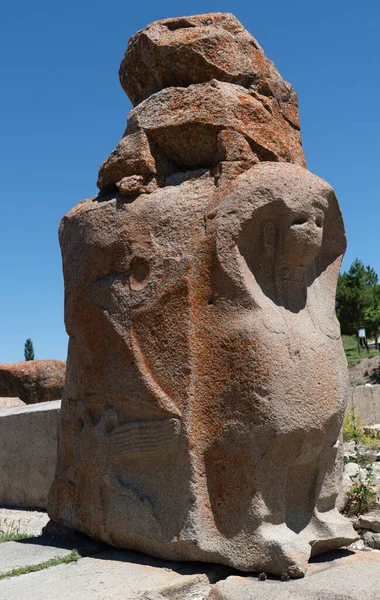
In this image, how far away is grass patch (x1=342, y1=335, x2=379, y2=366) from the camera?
29177mm

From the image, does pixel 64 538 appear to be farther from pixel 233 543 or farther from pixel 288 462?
pixel 288 462

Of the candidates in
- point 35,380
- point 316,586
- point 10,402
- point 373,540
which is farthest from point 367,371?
point 316,586

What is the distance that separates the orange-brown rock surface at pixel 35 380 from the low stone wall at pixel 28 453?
9.40ft

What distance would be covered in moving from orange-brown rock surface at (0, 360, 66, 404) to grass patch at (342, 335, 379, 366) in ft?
66.7

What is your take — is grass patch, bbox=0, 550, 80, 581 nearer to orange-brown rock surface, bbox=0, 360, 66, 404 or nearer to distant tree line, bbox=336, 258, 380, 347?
orange-brown rock surface, bbox=0, 360, 66, 404

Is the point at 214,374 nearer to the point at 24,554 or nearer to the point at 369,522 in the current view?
the point at 24,554

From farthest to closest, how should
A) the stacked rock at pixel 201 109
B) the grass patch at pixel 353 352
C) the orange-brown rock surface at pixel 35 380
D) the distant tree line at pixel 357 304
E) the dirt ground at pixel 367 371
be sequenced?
1. the distant tree line at pixel 357 304
2. the grass patch at pixel 353 352
3. the dirt ground at pixel 367 371
4. the orange-brown rock surface at pixel 35 380
5. the stacked rock at pixel 201 109

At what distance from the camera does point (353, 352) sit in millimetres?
35438

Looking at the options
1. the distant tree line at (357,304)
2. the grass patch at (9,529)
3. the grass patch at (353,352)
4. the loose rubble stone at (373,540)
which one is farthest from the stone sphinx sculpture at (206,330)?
the distant tree line at (357,304)

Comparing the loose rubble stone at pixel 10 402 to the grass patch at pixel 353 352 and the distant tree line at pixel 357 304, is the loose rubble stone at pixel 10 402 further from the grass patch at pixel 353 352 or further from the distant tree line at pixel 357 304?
the distant tree line at pixel 357 304

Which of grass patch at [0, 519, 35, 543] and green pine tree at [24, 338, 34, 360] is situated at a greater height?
green pine tree at [24, 338, 34, 360]

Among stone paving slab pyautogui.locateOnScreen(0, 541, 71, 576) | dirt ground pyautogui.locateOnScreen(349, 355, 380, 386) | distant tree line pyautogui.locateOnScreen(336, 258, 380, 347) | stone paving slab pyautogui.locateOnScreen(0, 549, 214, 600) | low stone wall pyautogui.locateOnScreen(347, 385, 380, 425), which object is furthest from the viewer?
distant tree line pyautogui.locateOnScreen(336, 258, 380, 347)

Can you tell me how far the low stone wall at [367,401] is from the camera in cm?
1075

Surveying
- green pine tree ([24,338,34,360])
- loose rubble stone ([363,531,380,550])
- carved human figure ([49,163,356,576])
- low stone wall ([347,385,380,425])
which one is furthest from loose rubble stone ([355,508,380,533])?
green pine tree ([24,338,34,360])
